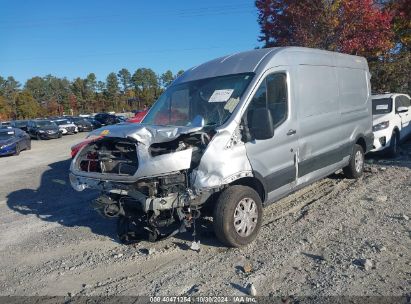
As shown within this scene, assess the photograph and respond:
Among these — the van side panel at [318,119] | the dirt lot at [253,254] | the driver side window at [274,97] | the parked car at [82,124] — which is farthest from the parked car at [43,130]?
the driver side window at [274,97]

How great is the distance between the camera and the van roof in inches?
209

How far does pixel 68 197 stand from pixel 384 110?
8.24 meters

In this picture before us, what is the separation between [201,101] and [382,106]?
6886mm

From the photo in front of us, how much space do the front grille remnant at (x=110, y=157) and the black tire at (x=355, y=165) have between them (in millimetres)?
4617

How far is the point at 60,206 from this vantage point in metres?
7.70

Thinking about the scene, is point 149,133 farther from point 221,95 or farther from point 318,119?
point 318,119

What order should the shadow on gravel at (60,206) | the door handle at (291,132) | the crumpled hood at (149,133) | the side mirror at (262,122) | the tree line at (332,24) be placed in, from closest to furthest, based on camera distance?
the crumpled hood at (149,133), the side mirror at (262,122), the door handle at (291,132), the shadow on gravel at (60,206), the tree line at (332,24)

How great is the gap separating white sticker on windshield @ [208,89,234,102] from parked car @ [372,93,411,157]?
18.7 feet

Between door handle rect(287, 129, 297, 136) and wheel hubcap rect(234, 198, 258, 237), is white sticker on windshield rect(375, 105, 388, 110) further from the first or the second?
wheel hubcap rect(234, 198, 258, 237)

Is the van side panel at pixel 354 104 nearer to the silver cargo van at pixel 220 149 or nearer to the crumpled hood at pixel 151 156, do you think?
the silver cargo van at pixel 220 149

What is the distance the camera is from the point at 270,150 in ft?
16.9

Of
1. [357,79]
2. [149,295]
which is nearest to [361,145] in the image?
[357,79]

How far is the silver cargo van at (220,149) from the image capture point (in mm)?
4422

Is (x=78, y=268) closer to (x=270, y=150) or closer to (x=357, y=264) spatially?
(x=270, y=150)
